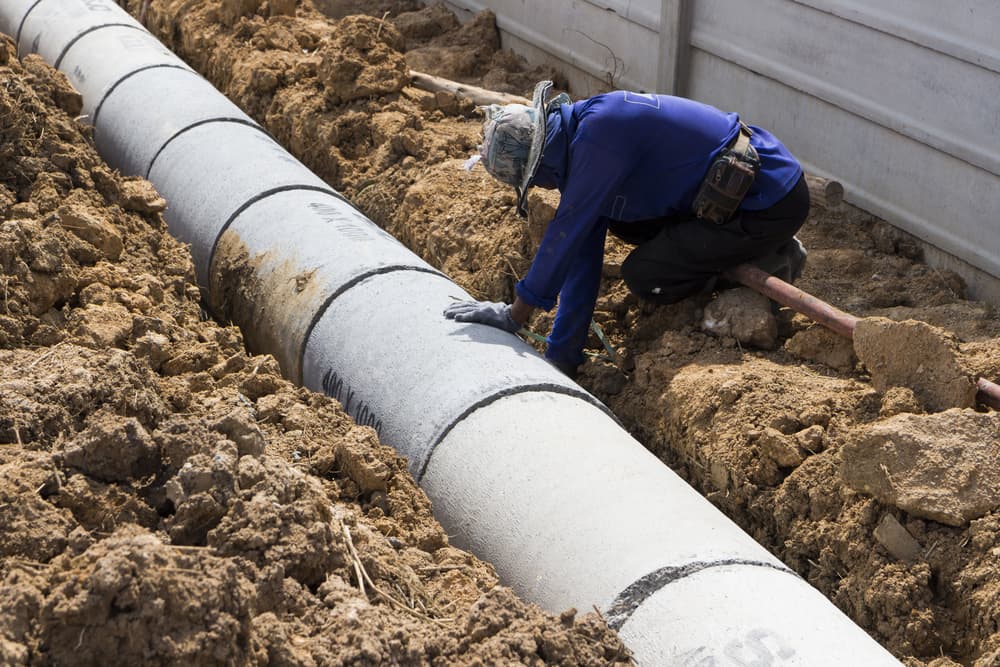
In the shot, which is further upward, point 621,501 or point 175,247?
point 621,501

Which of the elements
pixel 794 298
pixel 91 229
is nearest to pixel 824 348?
pixel 794 298

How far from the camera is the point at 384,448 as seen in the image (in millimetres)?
3559

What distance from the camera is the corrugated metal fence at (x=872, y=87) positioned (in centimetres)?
478

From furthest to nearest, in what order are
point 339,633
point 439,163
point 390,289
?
1. point 439,163
2. point 390,289
3. point 339,633

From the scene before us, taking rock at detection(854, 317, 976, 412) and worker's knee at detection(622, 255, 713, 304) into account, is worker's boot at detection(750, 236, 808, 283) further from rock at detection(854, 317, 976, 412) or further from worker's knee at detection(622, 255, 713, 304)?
rock at detection(854, 317, 976, 412)

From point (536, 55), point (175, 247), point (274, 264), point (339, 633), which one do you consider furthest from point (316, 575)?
point (536, 55)

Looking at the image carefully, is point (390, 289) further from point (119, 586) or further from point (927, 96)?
point (927, 96)

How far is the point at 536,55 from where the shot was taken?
7.97 m

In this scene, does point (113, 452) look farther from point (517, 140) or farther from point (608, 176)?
point (608, 176)

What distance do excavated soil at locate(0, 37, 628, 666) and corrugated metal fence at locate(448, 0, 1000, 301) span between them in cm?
300

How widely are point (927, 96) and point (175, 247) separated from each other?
3.58m

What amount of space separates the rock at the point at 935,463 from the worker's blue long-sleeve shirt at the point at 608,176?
1376mm

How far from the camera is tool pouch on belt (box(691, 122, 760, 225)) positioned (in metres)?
4.43

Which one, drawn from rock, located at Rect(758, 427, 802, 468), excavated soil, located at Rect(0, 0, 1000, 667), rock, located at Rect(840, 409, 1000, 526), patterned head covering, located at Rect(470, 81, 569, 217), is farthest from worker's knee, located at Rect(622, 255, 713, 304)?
rock, located at Rect(840, 409, 1000, 526)
